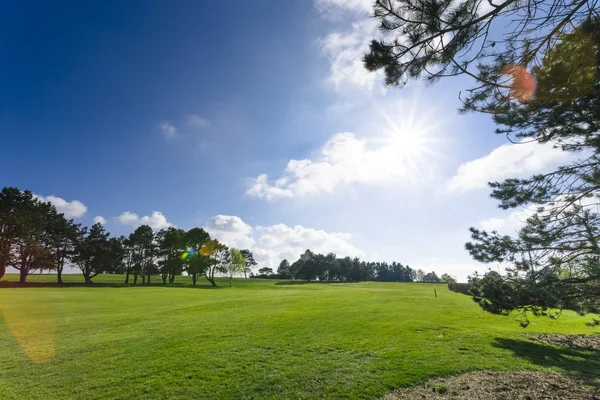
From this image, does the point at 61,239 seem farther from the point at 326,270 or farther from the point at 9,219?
the point at 326,270

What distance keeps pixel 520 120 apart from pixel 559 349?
10.2 meters

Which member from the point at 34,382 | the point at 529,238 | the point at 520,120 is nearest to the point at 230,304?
the point at 34,382

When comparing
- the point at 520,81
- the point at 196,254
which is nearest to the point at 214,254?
the point at 196,254

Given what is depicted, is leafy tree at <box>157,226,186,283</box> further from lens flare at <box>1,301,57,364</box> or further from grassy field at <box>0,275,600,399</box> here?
grassy field at <box>0,275,600,399</box>

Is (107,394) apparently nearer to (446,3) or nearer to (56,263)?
(446,3)

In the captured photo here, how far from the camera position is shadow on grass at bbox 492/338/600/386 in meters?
8.52

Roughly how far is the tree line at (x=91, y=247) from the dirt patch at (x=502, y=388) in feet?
203

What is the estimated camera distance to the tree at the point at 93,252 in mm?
62312

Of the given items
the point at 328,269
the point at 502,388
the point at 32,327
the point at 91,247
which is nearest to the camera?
the point at 502,388

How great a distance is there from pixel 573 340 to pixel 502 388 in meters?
10.5

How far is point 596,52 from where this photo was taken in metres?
5.35

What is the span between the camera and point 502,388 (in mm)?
7043

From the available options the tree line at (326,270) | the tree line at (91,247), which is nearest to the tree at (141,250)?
the tree line at (91,247)

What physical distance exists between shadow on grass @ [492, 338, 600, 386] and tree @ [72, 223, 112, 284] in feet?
248
